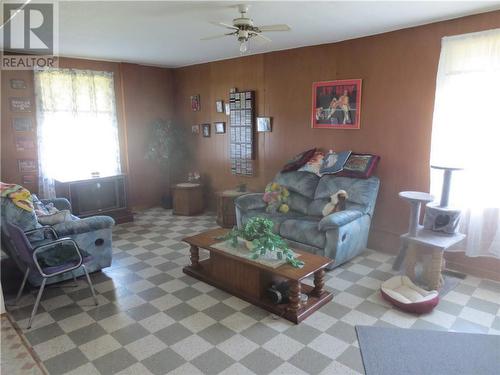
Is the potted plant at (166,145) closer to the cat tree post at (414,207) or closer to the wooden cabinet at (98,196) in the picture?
the wooden cabinet at (98,196)

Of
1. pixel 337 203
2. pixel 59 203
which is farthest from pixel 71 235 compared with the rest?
pixel 337 203

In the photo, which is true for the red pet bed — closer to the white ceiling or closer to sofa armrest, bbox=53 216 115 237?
the white ceiling

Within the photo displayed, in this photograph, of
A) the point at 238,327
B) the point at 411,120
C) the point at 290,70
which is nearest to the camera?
the point at 238,327

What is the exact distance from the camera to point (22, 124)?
491cm

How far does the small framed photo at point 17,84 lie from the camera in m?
4.79

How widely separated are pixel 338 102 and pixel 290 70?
0.87m

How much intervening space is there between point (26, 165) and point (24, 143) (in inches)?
12.2

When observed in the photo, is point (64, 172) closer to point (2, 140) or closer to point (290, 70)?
point (2, 140)

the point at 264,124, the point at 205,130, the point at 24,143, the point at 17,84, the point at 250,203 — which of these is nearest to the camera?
the point at 250,203

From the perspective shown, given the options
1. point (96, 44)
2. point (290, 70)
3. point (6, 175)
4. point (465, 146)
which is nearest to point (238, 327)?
point (465, 146)

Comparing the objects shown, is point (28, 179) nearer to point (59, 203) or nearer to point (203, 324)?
point (59, 203)

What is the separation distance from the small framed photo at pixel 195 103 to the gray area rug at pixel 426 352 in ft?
15.1

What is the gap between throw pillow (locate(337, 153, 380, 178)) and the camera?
397 centimetres

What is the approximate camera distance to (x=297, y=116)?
4762 mm
